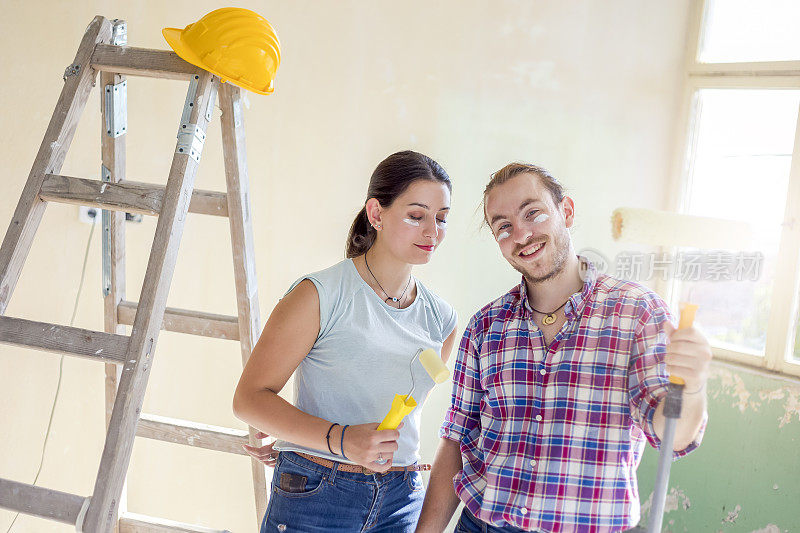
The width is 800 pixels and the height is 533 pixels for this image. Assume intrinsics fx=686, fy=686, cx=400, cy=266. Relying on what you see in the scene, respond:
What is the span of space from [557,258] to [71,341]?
3.23ft

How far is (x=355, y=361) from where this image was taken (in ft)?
4.82

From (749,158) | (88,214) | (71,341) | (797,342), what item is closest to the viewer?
(71,341)

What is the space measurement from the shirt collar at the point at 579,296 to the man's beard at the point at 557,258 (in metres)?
0.04

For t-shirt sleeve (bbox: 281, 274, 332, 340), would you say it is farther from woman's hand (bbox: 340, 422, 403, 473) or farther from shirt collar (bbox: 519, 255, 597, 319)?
shirt collar (bbox: 519, 255, 597, 319)

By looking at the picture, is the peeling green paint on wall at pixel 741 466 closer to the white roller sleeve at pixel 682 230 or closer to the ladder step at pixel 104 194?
the white roller sleeve at pixel 682 230

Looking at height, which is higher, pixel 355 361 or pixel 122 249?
pixel 122 249

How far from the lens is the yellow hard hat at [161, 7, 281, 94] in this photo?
1.51 metres

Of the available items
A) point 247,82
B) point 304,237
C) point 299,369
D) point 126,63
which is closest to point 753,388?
point 304,237

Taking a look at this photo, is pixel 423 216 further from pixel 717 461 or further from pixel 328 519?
pixel 717 461

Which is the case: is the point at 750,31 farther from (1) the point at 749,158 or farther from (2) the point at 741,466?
(2) the point at 741,466

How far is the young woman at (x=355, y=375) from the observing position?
55.4 inches

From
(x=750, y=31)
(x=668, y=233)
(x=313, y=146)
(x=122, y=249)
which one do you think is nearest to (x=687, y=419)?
(x=668, y=233)

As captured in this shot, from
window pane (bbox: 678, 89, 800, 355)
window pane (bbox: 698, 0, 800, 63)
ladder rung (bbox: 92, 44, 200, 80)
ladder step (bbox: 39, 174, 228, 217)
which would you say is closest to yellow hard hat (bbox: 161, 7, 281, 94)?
ladder rung (bbox: 92, 44, 200, 80)

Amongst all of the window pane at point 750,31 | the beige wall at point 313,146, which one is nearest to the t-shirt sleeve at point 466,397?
the beige wall at point 313,146
